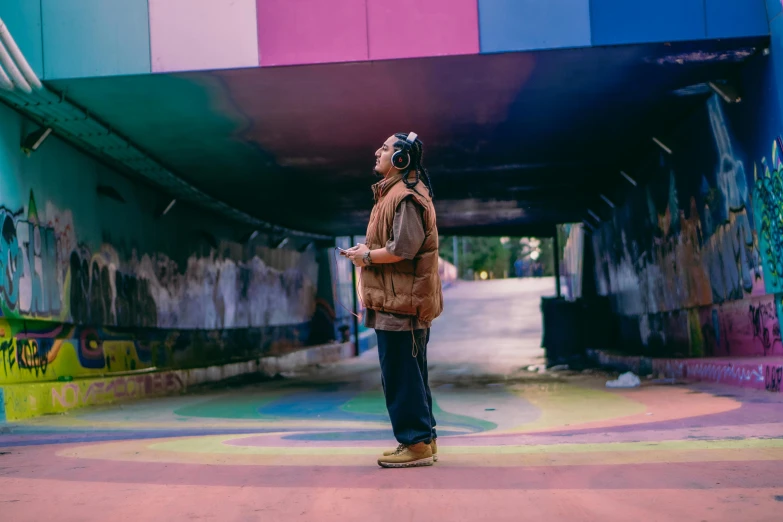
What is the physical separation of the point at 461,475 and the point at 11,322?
729cm

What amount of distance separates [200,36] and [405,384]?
5.78m

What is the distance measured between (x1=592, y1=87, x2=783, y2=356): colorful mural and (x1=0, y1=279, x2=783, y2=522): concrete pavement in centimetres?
137

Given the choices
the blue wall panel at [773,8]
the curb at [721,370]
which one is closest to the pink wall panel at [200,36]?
the blue wall panel at [773,8]

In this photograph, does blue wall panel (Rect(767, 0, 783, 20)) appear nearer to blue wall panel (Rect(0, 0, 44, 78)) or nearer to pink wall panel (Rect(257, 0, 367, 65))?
pink wall panel (Rect(257, 0, 367, 65))

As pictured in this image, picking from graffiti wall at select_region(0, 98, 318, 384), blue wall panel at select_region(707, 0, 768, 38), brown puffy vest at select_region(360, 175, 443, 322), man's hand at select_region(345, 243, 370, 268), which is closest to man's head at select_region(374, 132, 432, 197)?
brown puffy vest at select_region(360, 175, 443, 322)

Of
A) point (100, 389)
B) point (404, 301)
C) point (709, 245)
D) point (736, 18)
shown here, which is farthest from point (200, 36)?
point (709, 245)

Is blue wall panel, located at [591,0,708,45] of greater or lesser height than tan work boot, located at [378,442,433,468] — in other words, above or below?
above

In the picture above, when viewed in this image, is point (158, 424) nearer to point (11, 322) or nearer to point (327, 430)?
point (327, 430)

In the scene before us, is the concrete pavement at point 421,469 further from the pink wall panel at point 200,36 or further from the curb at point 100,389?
the pink wall panel at point 200,36

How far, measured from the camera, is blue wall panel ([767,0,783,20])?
28.6 ft

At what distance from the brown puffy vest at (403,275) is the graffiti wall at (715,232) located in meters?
5.96

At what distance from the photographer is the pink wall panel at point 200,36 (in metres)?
9.15

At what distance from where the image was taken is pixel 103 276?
13102 millimetres

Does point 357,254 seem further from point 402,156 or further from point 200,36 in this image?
point 200,36
